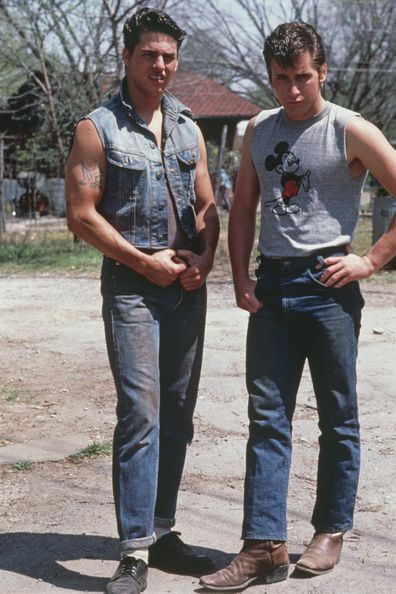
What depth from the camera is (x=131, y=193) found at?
11.9ft

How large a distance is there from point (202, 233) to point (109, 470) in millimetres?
1644

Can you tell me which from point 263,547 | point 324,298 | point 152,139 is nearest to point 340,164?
point 324,298

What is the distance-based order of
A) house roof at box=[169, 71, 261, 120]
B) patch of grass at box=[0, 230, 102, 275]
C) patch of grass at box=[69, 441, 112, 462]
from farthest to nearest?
house roof at box=[169, 71, 261, 120]
patch of grass at box=[0, 230, 102, 275]
patch of grass at box=[69, 441, 112, 462]

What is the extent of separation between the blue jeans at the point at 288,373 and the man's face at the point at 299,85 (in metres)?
0.52

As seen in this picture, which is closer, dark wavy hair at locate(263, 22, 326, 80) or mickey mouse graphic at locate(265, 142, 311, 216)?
dark wavy hair at locate(263, 22, 326, 80)

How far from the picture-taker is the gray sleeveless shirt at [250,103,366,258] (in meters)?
3.50

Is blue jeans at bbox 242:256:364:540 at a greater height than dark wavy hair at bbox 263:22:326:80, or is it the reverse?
dark wavy hair at bbox 263:22:326:80

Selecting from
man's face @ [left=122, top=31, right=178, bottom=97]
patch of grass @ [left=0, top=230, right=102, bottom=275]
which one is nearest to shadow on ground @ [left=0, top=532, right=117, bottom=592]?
man's face @ [left=122, top=31, right=178, bottom=97]

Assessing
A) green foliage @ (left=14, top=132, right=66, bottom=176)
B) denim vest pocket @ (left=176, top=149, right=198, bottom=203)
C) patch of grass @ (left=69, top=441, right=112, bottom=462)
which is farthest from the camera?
green foliage @ (left=14, top=132, right=66, bottom=176)

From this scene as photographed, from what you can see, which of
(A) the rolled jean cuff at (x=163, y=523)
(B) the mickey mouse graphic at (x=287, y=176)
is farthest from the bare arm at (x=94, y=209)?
(A) the rolled jean cuff at (x=163, y=523)

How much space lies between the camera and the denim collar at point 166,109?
3.64 meters

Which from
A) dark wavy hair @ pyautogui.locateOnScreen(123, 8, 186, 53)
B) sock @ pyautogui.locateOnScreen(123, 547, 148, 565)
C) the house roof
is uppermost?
the house roof

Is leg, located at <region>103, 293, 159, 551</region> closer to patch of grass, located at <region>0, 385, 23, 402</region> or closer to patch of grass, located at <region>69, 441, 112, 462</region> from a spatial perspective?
patch of grass, located at <region>69, 441, 112, 462</region>

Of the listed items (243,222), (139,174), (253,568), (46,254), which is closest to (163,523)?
(253,568)
